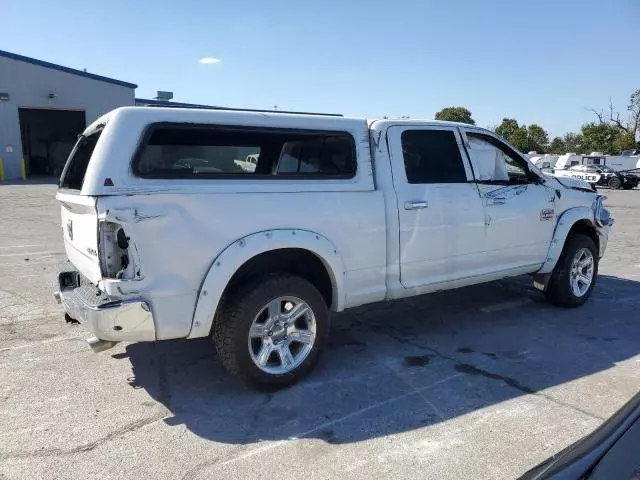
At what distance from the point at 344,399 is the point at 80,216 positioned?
2.28 meters

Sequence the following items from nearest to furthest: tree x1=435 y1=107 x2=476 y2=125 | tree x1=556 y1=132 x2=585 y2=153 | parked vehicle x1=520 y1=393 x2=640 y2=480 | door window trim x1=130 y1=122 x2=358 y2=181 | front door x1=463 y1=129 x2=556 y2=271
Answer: parked vehicle x1=520 y1=393 x2=640 y2=480, door window trim x1=130 y1=122 x2=358 y2=181, front door x1=463 y1=129 x2=556 y2=271, tree x1=435 y1=107 x2=476 y2=125, tree x1=556 y1=132 x2=585 y2=153

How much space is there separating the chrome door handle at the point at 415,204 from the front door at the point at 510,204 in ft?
2.71

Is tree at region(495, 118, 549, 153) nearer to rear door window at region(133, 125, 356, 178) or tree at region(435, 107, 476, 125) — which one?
tree at region(435, 107, 476, 125)

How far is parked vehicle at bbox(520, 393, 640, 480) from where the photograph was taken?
1.57m

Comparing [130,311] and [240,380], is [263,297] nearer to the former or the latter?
[240,380]

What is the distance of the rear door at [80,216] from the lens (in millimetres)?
3531

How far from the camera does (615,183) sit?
32.0 metres

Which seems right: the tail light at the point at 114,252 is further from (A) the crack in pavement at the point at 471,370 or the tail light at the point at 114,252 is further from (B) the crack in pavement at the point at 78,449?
(A) the crack in pavement at the point at 471,370

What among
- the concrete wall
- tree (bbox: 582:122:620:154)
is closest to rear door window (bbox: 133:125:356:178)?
the concrete wall

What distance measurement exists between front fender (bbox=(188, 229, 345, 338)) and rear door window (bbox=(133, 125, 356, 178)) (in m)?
0.46

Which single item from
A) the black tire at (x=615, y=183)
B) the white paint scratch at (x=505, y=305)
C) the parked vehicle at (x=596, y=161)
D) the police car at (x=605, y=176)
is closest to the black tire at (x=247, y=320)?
the white paint scratch at (x=505, y=305)

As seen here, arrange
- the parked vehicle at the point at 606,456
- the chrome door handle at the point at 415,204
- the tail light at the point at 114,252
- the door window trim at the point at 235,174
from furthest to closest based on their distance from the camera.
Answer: the chrome door handle at the point at 415,204 → the door window trim at the point at 235,174 → the tail light at the point at 114,252 → the parked vehicle at the point at 606,456

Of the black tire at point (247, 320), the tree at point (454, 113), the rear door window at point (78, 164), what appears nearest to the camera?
the black tire at point (247, 320)

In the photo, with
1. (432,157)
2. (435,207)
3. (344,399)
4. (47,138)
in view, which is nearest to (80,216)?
(344,399)
